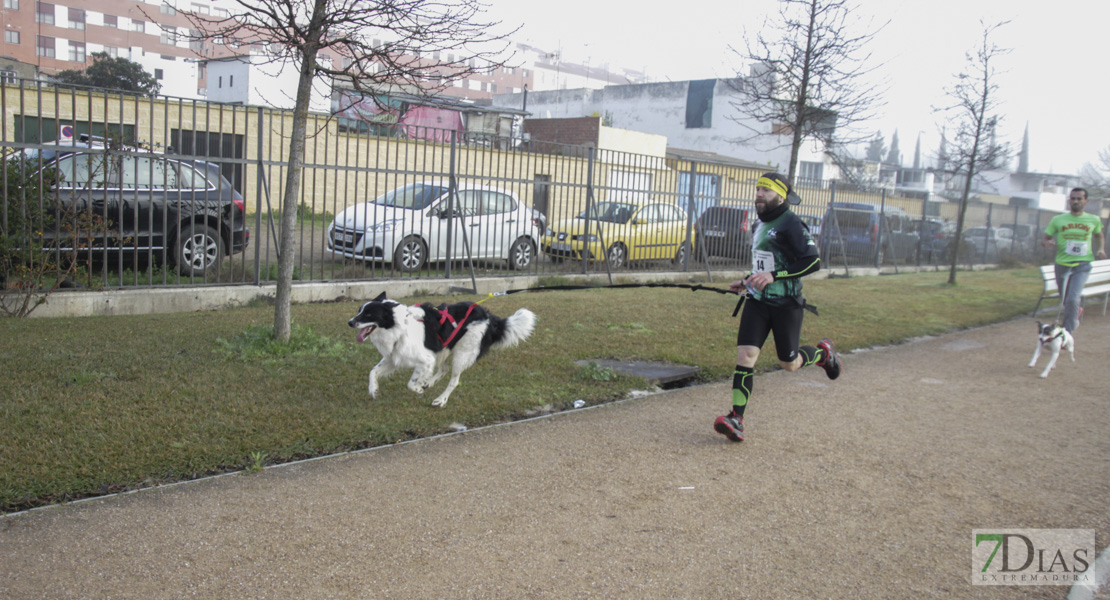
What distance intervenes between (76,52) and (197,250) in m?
59.9

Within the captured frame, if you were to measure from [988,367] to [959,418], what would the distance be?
9.38 ft

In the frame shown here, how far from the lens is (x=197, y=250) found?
32.9 ft

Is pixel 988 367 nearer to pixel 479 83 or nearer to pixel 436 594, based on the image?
pixel 436 594

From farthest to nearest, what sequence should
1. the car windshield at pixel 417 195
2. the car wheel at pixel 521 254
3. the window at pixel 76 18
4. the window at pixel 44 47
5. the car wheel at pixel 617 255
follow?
the window at pixel 76 18 → the window at pixel 44 47 → the car wheel at pixel 617 255 → the car wheel at pixel 521 254 → the car windshield at pixel 417 195

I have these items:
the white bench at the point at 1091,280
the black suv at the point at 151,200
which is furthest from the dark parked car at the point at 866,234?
the black suv at the point at 151,200

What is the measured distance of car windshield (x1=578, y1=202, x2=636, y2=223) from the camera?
47.6 ft

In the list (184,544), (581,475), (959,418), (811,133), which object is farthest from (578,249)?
(184,544)

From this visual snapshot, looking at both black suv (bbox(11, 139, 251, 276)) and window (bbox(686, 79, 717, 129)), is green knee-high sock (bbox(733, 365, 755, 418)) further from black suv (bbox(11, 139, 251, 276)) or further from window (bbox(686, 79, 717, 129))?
window (bbox(686, 79, 717, 129))

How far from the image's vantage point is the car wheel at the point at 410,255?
1206 centimetres

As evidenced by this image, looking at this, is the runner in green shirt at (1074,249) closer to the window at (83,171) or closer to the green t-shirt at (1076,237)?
the green t-shirt at (1076,237)

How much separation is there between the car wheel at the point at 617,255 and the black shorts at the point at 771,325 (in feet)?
30.6

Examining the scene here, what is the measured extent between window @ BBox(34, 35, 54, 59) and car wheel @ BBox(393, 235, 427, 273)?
2213 inches

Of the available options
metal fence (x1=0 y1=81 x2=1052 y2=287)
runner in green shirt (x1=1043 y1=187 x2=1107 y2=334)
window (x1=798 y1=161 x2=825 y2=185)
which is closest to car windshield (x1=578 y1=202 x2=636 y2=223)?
metal fence (x1=0 y1=81 x2=1052 y2=287)

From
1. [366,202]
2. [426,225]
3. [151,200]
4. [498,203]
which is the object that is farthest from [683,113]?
[151,200]
